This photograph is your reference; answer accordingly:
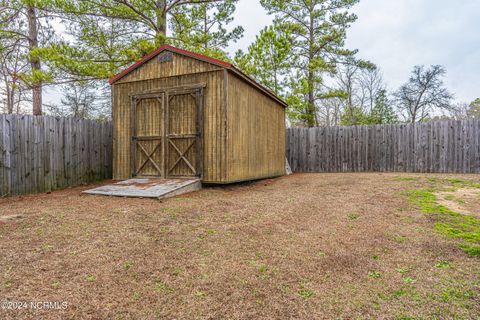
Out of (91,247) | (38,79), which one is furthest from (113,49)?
(91,247)

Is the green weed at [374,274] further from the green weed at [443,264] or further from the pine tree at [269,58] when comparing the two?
the pine tree at [269,58]

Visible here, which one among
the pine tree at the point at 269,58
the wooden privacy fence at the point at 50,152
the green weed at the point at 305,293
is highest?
the pine tree at the point at 269,58

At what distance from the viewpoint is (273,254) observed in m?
3.08

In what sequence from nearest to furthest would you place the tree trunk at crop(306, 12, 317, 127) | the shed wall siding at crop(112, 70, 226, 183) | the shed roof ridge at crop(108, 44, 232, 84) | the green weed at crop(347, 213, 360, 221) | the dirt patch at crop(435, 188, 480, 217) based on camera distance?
the green weed at crop(347, 213, 360, 221)
the dirt patch at crop(435, 188, 480, 217)
the shed roof ridge at crop(108, 44, 232, 84)
the shed wall siding at crop(112, 70, 226, 183)
the tree trunk at crop(306, 12, 317, 127)

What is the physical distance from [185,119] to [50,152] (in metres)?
3.63

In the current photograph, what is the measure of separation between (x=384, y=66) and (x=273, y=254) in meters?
22.5

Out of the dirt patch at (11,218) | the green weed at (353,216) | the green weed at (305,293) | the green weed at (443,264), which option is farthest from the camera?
the green weed at (353,216)

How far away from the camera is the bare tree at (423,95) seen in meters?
16.2

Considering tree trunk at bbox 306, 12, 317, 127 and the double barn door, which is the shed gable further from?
tree trunk at bbox 306, 12, 317, 127

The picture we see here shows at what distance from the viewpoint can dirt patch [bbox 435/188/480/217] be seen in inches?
185

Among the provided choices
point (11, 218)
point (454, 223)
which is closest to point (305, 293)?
point (454, 223)

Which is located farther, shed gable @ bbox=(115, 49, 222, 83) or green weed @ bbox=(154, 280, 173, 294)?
shed gable @ bbox=(115, 49, 222, 83)

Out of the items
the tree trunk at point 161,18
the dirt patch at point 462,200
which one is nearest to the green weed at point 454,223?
the dirt patch at point 462,200

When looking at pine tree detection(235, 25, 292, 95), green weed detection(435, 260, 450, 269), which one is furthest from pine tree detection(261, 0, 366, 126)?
green weed detection(435, 260, 450, 269)
